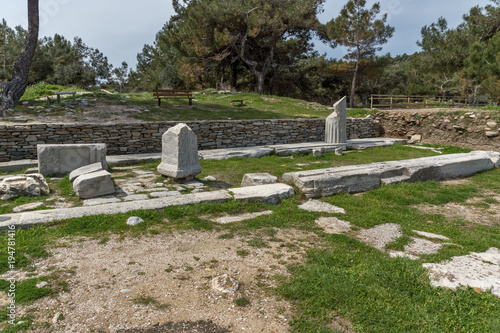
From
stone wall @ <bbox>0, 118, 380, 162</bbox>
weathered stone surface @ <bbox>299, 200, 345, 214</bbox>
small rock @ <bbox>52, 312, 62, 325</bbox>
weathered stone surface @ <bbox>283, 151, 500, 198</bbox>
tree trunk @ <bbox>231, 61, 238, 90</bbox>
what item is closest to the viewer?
small rock @ <bbox>52, 312, 62, 325</bbox>

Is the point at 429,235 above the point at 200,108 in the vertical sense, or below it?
below

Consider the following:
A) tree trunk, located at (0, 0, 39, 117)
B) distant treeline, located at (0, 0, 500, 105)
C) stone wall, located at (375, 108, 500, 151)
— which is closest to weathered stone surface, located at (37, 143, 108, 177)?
tree trunk, located at (0, 0, 39, 117)

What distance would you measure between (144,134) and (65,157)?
2875 millimetres

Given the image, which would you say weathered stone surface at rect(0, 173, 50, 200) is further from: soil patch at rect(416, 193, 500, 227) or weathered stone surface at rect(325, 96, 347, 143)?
weathered stone surface at rect(325, 96, 347, 143)

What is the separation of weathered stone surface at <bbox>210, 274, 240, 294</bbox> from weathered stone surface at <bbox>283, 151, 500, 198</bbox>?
122 inches

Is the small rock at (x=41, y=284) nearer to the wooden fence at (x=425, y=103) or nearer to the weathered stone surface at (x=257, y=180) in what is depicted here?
the weathered stone surface at (x=257, y=180)

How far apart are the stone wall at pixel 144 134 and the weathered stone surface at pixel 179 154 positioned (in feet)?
11.1

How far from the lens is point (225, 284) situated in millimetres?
2832

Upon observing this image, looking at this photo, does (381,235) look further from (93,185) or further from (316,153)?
(316,153)

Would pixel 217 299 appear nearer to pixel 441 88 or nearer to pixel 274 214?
pixel 274 214

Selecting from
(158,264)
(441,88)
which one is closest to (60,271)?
(158,264)

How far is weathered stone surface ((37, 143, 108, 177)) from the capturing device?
6.62 metres

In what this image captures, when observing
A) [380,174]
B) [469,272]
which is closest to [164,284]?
[469,272]

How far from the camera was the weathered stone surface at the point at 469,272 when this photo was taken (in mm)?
2832
